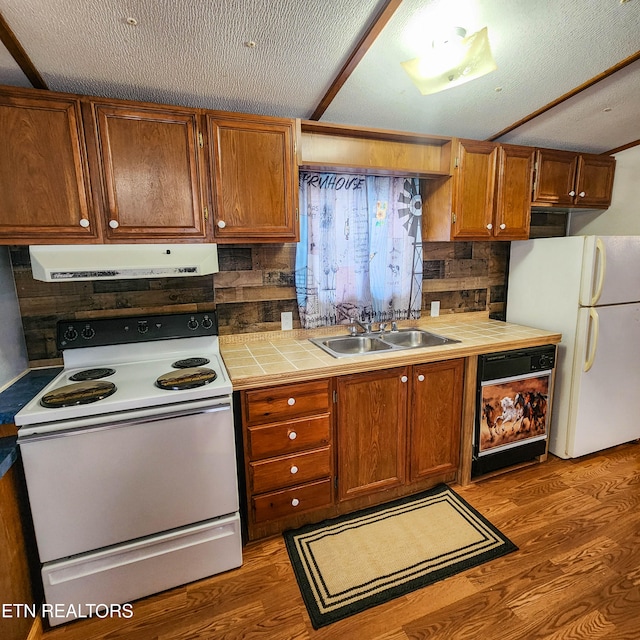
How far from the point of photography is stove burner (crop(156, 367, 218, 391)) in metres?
1.59

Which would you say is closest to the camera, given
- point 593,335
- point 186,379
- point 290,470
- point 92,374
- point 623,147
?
point 186,379

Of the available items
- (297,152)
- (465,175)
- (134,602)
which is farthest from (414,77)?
(134,602)

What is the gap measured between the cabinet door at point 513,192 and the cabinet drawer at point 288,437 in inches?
72.0

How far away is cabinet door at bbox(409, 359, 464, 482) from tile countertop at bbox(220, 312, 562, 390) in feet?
0.31

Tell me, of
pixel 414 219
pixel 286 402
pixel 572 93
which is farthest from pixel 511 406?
pixel 572 93

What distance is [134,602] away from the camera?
1609 mm

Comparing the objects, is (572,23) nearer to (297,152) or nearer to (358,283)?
(297,152)

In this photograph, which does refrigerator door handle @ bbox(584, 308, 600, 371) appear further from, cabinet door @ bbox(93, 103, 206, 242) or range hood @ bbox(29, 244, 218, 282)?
cabinet door @ bbox(93, 103, 206, 242)

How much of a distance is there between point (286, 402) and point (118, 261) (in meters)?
1.06

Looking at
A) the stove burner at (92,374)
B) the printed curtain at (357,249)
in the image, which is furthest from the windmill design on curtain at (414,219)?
the stove burner at (92,374)

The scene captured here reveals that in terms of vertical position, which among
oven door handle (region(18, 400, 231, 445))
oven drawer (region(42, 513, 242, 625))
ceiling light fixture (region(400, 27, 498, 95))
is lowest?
oven drawer (region(42, 513, 242, 625))

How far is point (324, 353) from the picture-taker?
6.91 feet

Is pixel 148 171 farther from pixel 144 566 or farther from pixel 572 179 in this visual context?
pixel 572 179

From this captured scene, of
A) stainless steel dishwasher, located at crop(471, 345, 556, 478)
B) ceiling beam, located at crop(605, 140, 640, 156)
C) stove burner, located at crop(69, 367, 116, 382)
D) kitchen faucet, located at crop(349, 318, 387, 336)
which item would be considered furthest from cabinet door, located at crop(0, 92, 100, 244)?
ceiling beam, located at crop(605, 140, 640, 156)
